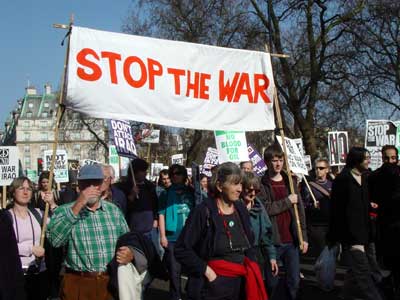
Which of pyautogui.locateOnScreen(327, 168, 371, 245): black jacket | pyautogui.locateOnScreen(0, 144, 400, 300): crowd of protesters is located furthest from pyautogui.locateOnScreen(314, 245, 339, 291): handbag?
pyautogui.locateOnScreen(327, 168, 371, 245): black jacket

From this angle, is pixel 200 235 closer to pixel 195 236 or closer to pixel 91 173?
pixel 195 236

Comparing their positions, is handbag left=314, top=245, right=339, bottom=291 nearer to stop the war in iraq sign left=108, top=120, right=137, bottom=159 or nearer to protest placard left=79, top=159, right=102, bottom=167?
protest placard left=79, top=159, right=102, bottom=167

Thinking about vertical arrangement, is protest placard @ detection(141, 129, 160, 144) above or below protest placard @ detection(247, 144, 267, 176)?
above

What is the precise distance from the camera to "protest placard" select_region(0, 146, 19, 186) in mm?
14000

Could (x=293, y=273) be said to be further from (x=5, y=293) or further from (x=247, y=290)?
(x=5, y=293)

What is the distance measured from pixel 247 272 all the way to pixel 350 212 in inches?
107

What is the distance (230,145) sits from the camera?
14.1 meters

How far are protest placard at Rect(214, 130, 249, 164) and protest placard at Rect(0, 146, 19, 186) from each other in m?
4.14

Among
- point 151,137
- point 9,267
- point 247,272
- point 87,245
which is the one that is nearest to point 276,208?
point 247,272

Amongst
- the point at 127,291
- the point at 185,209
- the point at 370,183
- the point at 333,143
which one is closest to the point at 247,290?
the point at 127,291

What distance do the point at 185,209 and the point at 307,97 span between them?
63.7 ft

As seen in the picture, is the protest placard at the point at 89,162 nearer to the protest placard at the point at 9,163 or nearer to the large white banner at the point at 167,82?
the large white banner at the point at 167,82

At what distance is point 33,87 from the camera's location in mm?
149500

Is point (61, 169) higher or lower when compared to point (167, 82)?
higher
